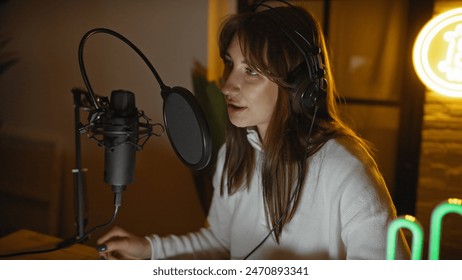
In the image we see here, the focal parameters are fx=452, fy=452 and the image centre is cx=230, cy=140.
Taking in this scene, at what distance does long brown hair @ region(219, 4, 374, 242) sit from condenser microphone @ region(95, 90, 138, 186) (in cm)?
33

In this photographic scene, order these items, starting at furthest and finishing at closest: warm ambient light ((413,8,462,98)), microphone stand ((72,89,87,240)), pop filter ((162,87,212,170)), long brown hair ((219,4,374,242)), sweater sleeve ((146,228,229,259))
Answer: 1. warm ambient light ((413,8,462,98))
2. sweater sleeve ((146,228,229,259))
3. long brown hair ((219,4,374,242))
4. microphone stand ((72,89,87,240))
5. pop filter ((162,87,212,170))

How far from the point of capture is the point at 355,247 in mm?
854

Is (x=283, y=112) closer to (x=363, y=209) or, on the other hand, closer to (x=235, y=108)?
(x=235, y=108)

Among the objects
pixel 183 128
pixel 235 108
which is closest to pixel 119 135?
pixel 183 128

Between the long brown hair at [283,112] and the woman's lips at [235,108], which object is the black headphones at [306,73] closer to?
the long brown hair at [283,112]

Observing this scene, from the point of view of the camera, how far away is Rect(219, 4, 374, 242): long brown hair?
0.93 meters

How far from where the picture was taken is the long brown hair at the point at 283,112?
0.93 m

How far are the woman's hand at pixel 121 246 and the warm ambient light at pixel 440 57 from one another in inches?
40.0

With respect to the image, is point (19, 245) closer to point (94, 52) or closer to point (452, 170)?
point (94, 52)

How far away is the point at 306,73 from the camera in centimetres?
93

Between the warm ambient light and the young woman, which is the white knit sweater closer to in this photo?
the young woman

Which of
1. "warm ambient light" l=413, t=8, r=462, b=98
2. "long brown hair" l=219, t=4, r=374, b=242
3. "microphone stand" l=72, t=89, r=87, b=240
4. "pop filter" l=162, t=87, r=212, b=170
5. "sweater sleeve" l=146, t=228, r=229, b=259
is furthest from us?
"warm ambient light" l=413, t=8, r=462, b=98

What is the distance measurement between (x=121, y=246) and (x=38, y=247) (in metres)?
0.28

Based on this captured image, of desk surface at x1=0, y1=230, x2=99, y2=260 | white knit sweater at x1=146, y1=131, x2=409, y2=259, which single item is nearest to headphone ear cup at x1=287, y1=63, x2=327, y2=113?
white knit sweater at x1=146, y1=131, x2=409, y2=259
